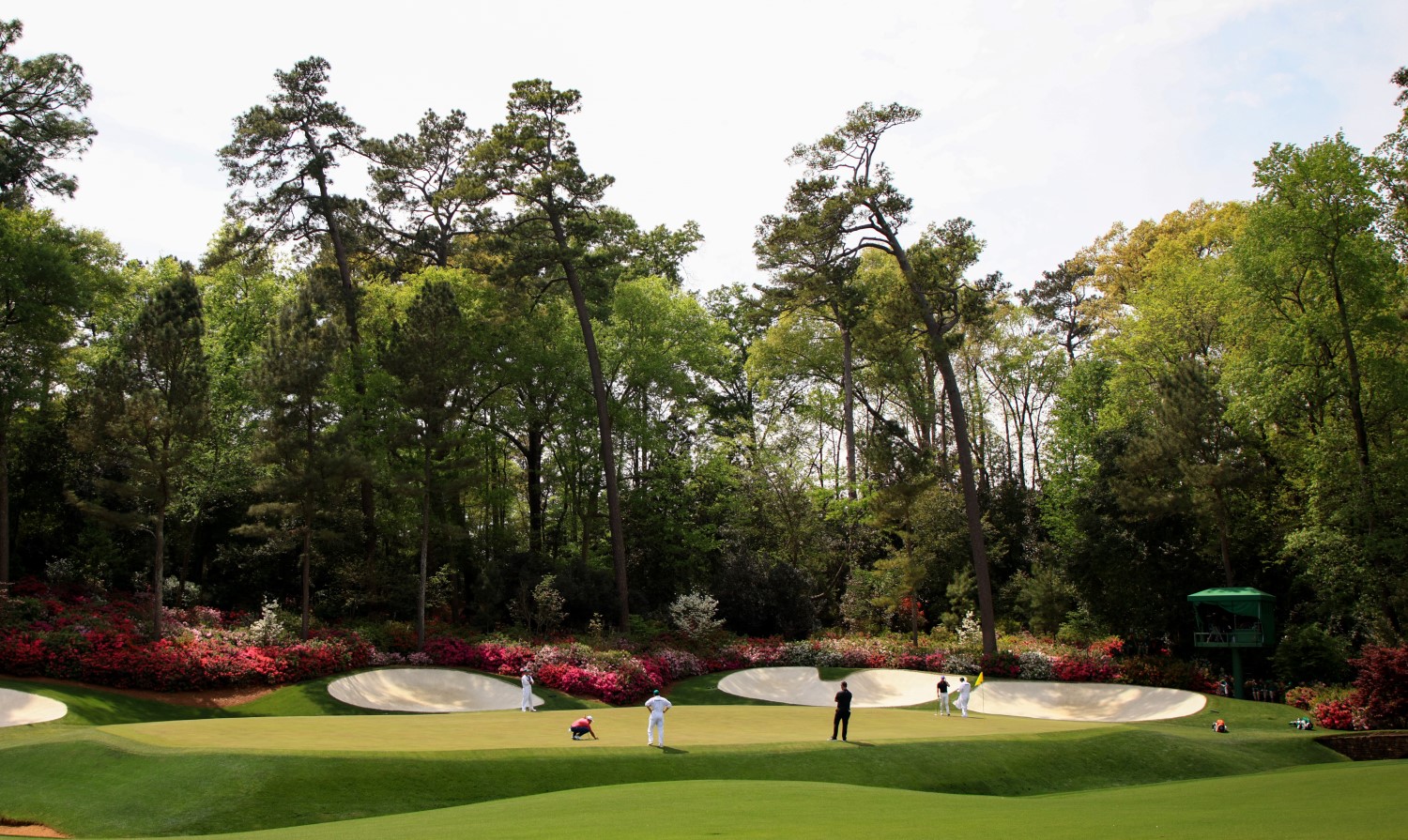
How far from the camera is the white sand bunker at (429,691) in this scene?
26109 millimetres

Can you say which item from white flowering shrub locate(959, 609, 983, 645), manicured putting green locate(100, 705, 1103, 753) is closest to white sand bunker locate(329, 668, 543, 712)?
manicured putting green locate(100, 705, 1103, 753)

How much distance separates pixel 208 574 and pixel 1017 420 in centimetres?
4133

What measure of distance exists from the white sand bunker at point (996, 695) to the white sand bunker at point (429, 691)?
691 centimetres

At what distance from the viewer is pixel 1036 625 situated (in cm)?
3562

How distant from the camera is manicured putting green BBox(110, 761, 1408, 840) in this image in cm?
986

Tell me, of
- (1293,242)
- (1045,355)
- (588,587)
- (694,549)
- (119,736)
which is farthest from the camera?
(1045,355)

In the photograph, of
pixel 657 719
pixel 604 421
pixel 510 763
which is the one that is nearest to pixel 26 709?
pixel 510 763

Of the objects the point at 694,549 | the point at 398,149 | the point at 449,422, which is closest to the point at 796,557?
the point at 694,549

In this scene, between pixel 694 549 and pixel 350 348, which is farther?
pixel 694 549

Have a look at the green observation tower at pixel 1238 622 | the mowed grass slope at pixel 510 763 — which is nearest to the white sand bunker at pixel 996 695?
the green observation tower at pixel 1238 622

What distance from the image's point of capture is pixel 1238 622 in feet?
92.7

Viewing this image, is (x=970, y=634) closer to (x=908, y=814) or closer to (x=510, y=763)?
(x=510, y=763)

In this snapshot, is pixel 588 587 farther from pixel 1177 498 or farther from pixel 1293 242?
pixel 1293 242

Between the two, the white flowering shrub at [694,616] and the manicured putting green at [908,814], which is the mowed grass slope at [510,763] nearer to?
the manicured putting green at [908,814]
